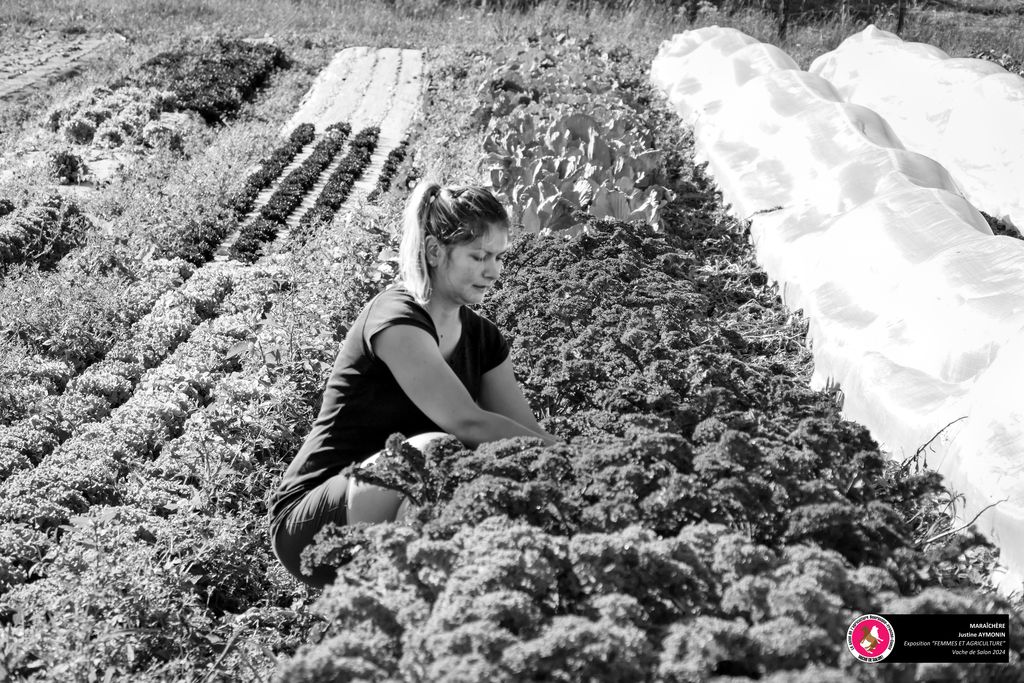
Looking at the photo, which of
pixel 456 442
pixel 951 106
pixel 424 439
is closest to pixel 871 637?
pixel 456 442

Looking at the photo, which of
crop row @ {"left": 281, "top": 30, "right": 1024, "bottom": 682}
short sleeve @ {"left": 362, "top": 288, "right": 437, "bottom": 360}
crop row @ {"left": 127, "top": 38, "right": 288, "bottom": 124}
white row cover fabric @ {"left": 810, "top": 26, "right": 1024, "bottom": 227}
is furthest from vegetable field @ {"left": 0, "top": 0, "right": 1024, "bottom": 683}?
white row cover fabric @ {"left": 810, "top": 26, "right": 1024, "bottom": 227}

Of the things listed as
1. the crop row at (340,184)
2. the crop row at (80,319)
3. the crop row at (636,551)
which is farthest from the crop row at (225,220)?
the crop row at (636,551)

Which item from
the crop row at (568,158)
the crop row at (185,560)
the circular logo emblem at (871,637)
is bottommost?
the crop row at (568,158)

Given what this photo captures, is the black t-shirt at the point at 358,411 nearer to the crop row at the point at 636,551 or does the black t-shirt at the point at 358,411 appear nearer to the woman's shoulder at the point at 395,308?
the woman's shoulder at the point at 395,308

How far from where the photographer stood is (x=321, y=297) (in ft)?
19.9

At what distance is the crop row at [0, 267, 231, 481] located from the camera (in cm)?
485

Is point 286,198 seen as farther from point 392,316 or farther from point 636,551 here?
point 636,551

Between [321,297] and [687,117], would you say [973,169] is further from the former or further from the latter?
[321,297]

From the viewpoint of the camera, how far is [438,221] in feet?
10.4

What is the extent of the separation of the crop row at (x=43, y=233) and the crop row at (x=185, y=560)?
3.08m

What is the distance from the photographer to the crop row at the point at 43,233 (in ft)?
24.8

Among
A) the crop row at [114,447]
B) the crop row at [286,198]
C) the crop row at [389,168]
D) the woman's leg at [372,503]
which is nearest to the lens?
the woman's leg at [372,503]

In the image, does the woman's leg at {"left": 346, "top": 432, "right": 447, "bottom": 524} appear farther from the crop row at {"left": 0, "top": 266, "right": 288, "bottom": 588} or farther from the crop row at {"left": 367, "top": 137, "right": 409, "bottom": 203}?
the crop row at {"left": 367, "top": 137, "right": 409, "bottom": 203}

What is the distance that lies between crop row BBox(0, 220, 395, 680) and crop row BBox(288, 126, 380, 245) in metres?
3.40
